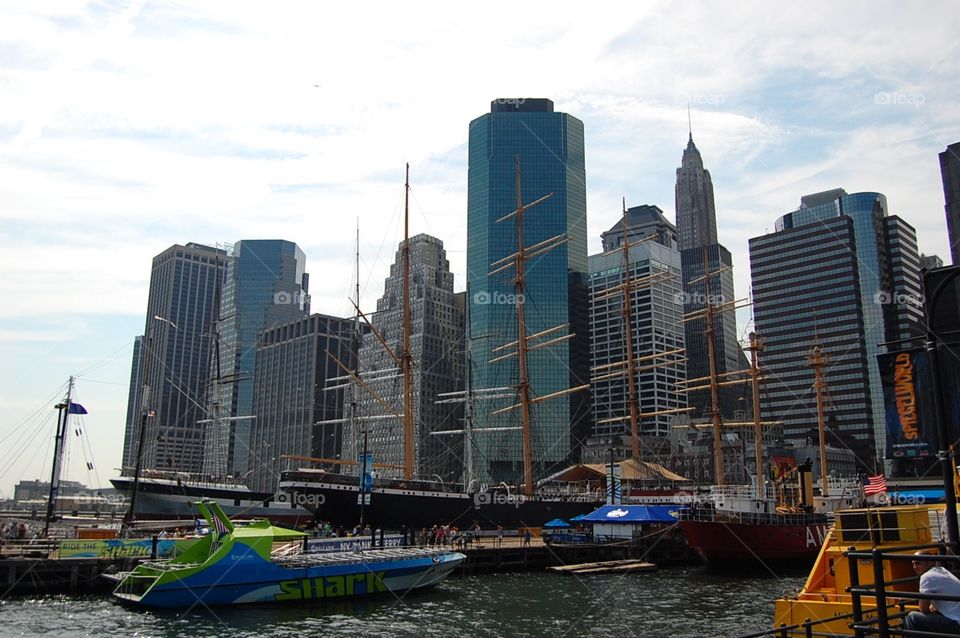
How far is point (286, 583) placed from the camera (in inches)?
1149

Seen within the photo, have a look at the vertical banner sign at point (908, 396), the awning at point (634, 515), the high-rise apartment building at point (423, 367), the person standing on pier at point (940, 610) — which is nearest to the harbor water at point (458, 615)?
the vertical banner sign at point (908, 396)

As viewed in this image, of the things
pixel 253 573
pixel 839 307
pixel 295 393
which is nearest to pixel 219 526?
pixel 253 573

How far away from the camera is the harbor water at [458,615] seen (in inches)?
957

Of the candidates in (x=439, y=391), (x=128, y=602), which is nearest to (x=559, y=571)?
(x=128, y=602)

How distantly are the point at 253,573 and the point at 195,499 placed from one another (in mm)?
33884

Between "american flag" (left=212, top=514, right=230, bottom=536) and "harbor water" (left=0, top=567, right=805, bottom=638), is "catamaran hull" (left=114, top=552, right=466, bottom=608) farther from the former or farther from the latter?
"american flag" (left=212, top=514, right=230, bottom=536)

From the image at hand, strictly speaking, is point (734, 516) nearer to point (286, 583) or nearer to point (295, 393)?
point (286, 583)

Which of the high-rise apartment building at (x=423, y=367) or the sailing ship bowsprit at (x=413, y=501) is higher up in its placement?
the high-rise apartment building at (x=423, y=367)

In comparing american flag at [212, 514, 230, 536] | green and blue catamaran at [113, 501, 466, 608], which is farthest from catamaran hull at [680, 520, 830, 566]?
american flag at [212, 514, 230, 536]

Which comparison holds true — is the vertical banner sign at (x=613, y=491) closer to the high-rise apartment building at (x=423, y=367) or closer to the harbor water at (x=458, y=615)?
the harbor water at (x=458, y=615)

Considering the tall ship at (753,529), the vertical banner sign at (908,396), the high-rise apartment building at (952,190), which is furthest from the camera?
the high-rise apartment building at (952,190)

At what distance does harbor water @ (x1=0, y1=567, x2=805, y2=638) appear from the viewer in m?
24.3

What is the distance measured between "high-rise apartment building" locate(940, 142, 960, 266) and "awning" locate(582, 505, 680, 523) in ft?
377

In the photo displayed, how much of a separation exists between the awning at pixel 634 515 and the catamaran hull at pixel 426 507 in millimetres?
11046
